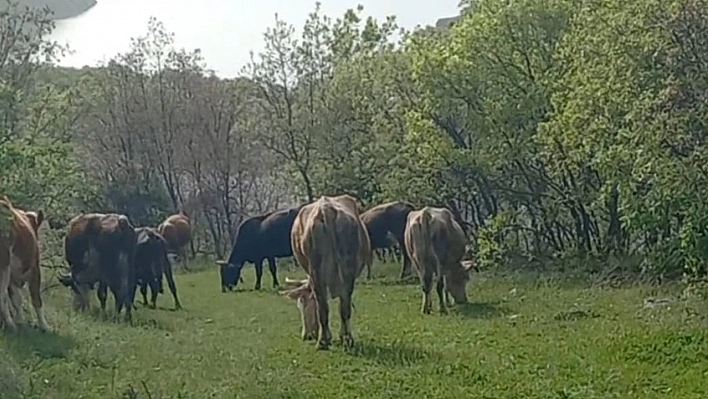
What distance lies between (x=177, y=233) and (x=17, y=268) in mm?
27581

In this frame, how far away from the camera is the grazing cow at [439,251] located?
21.1 meters

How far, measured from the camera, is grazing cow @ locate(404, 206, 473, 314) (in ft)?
69.2

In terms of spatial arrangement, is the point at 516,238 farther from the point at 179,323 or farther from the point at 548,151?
the point at 179,323

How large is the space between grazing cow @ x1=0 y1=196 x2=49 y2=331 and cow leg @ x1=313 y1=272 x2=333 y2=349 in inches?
153

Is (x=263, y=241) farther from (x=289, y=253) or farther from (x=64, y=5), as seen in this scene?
(x=64, y=5)

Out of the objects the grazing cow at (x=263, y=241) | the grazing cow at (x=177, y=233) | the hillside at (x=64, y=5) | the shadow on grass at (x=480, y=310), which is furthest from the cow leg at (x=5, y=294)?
the grazing cow at (x=177, y=233)

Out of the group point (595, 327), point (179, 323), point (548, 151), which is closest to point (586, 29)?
point (548, 151)

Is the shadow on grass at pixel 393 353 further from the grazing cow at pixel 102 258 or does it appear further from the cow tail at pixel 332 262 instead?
the grazing cow at pixel 102 258

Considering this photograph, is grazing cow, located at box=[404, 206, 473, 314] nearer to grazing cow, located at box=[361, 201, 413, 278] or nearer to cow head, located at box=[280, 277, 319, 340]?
cow head, located at box=[280, 277, 319, 340]

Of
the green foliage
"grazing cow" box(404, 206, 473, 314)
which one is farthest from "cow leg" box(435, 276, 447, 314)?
the green foliage

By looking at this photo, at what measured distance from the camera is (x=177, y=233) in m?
42.6

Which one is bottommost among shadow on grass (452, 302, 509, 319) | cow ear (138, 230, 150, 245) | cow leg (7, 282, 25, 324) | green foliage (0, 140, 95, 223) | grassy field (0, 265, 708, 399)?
shadow on grass (452, 302, 509, 319)

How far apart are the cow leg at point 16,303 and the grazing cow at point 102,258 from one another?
441 cm

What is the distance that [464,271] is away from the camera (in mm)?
21750
